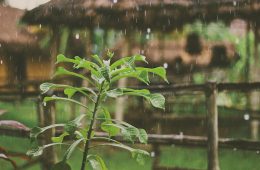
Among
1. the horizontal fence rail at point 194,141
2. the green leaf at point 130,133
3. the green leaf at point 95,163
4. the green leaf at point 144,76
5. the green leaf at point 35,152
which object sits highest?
the green leaf at point 144,76

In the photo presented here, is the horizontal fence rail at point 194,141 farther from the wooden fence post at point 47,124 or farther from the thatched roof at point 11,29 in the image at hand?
the thatched roof at point 11,29

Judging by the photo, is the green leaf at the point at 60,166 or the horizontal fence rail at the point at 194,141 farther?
the horizontal fence rail at the point at 194,141

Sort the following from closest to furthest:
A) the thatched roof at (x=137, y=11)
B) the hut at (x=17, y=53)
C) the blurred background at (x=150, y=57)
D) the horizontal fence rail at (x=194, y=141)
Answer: the horizontal fence rail at (x=194, y=141), the thatched roof at (x=137, y=11), the blurred background at (x=150, y=57), the hut at (x=17, y=53)

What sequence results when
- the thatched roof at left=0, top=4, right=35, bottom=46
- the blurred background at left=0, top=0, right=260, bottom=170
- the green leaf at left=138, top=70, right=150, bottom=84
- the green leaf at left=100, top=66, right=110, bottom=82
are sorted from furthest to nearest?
1. the thatched roof at left=0, top=4, right=35, bottom=46
2. the blurred background at left=0, top=0, right=260, bottom=170
3. the green leaf at left=138, top=70, right=150, bottom=84
4. the green leaf at left=100, top=66, right=110, bottom=82

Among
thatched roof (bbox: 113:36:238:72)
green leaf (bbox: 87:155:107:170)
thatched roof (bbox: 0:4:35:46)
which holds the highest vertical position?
thatched roof (bbox: 0:4:35:46)

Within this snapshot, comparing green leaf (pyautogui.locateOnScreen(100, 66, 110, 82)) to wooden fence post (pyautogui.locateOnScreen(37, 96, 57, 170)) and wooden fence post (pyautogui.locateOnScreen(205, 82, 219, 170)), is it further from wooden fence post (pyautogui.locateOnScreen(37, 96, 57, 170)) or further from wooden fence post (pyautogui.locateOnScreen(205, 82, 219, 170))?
wooden fence post (pyautogui.locateOnScreen(37, 96, 57, 170))

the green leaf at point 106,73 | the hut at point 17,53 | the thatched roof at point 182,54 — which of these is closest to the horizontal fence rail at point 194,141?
the green leaf at point 106,73

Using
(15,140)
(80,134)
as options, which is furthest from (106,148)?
(80,134)

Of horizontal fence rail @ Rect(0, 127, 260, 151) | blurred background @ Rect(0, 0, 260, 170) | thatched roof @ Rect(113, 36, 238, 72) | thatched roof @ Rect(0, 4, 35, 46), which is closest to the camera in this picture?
horizontal fence rail @ Rect(0, 127, 260, 151)

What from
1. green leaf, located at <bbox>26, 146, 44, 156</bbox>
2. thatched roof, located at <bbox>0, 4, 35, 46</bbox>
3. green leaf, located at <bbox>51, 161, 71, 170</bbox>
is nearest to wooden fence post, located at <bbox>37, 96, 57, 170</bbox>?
green leaf, located at <bbox>26, 146, 44, 156</bbox>

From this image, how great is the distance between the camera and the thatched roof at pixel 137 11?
3711 millimetres

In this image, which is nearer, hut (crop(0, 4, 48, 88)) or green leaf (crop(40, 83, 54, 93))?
green leaf (crop(40, 83, 54, 93))

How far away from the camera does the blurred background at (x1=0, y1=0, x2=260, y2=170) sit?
12.9 ft

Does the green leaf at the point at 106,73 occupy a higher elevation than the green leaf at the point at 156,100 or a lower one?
higher
